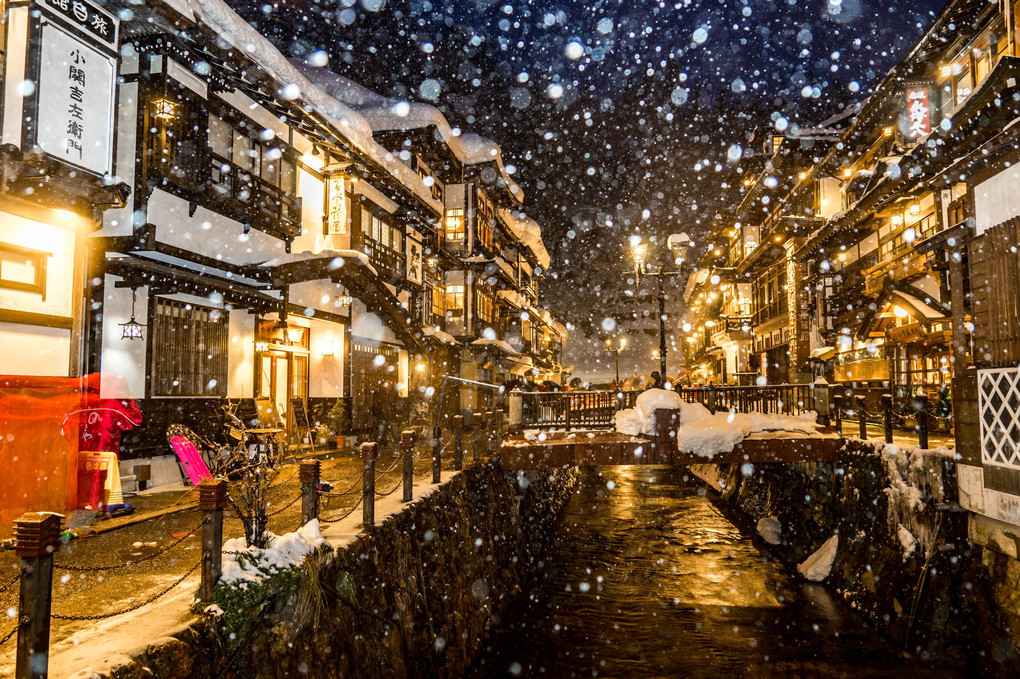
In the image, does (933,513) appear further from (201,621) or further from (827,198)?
(827,198)

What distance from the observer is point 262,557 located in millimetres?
5285

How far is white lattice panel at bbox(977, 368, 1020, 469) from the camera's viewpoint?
7.91m

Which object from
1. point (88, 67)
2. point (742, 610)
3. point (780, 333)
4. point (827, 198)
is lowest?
point (742, 610)

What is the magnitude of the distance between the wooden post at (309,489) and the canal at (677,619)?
4.81 meters

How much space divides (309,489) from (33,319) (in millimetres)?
6588

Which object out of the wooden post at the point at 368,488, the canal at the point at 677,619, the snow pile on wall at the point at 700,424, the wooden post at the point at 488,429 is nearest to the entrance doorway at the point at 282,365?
the wooden post at the point at 488,429

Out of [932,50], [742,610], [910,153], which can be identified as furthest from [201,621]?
[932,50]

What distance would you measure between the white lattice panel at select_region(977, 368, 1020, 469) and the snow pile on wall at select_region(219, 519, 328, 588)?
9.89m

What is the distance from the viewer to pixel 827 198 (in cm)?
2789

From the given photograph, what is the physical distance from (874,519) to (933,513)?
1.86m

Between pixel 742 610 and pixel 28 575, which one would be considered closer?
pixel 28 575

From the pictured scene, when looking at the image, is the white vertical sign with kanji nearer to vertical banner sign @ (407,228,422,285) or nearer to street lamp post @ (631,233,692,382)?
street lamp post @ (631,233,692,382)

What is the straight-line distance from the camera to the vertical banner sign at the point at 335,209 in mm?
17969

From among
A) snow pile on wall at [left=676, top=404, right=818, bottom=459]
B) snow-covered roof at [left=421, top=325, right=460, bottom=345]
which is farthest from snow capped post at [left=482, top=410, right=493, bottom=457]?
snow-covered roof at [left=421, top=325, right=460, bottom=345]
